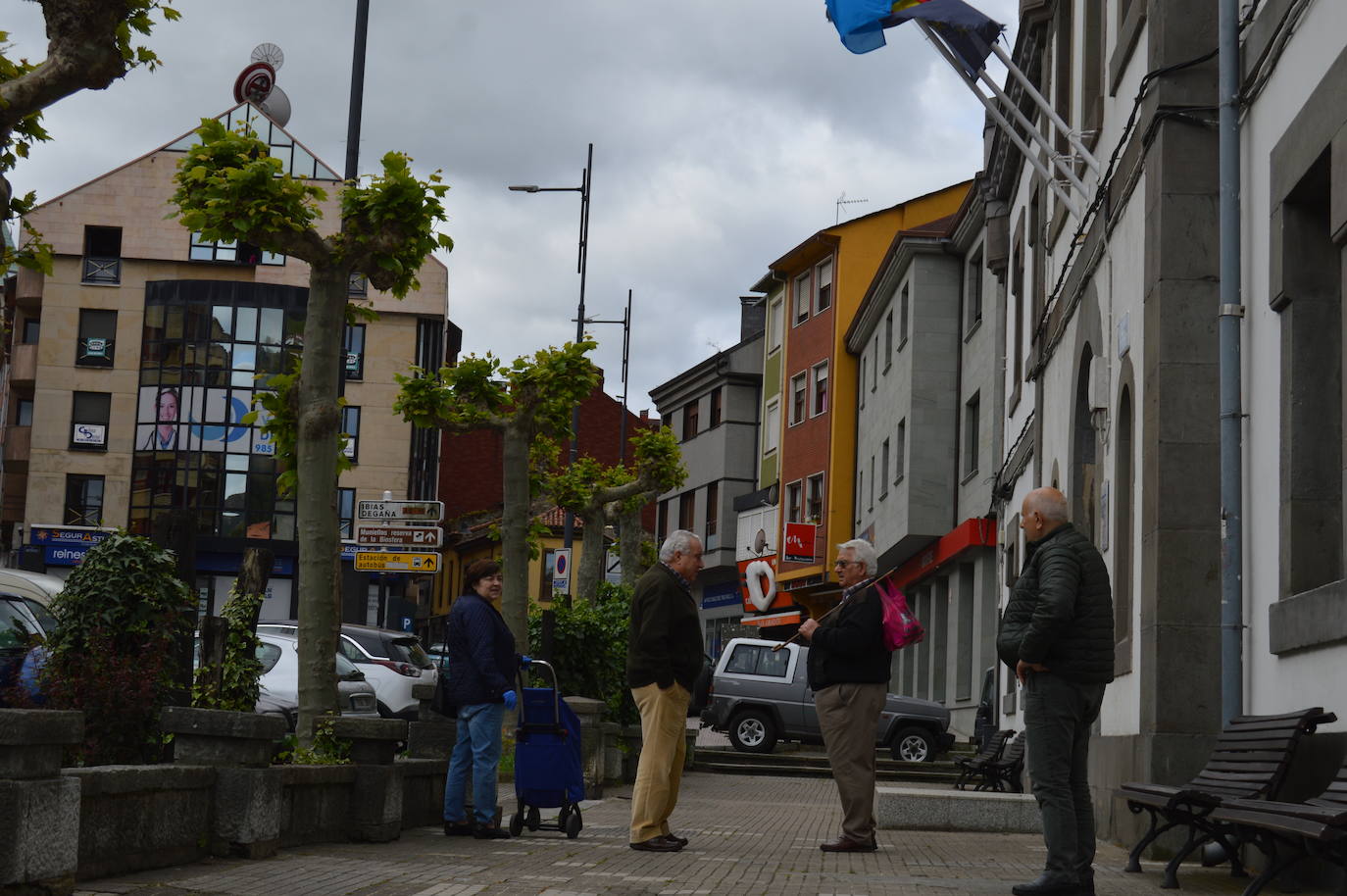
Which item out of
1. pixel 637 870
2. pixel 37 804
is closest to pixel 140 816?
pixel 37 804

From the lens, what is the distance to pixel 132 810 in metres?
8.24

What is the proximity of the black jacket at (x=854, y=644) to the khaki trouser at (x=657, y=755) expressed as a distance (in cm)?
93

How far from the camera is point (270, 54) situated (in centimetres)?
6669

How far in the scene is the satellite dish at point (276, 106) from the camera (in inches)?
2494

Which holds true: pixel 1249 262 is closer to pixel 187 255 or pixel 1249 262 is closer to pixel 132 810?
pixel 132 810

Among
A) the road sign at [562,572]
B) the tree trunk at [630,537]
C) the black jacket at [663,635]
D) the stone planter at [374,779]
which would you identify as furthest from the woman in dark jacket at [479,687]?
the tree trunk at [630,537]

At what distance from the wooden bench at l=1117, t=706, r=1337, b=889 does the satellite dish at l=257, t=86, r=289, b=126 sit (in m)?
57.3

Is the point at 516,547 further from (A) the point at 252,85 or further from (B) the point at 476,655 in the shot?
(A) the point at 252,85

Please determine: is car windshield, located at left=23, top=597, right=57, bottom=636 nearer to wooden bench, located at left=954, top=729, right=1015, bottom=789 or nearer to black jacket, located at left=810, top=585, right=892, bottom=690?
black jacket, located at left=810, top=585, right=892, bottom=690

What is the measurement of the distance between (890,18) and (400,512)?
355 inches

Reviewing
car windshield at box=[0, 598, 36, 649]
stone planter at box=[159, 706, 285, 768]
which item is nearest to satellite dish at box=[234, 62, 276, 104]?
car windshield at box=[0, 598, 36, 649]

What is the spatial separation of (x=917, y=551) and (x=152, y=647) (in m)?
31.9

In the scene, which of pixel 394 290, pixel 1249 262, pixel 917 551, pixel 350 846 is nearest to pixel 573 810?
pixel 350 846

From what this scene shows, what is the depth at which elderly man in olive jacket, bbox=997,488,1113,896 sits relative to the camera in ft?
27.3
